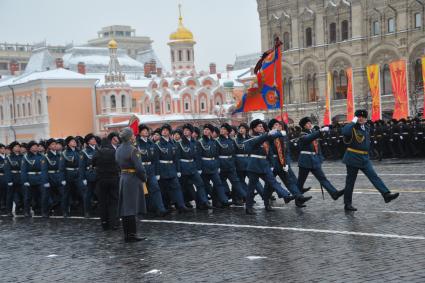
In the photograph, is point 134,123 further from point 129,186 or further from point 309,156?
point 129,186

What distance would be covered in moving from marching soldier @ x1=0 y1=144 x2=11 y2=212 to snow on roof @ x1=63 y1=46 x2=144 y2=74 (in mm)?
73230

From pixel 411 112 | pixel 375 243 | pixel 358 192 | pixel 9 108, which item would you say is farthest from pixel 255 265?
pixel 9 108

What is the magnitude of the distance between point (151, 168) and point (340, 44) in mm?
40917

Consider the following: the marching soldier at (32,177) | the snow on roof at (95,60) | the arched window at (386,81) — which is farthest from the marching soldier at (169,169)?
the snow on roof at (95,60)

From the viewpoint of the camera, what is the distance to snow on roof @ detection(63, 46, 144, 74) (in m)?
90.4

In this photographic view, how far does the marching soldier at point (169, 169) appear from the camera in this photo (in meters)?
14.1

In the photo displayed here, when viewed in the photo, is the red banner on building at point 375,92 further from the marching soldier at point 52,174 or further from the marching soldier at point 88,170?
the marching soldier at point 88,170

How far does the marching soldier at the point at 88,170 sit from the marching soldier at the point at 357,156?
5.09 m

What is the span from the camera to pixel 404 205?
507 inches

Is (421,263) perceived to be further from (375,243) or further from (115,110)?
(115,110)

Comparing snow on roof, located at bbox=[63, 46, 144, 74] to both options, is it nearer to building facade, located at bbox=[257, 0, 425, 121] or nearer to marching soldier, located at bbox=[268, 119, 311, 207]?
building facade, located at bbox=[257, 0, 425, 121]

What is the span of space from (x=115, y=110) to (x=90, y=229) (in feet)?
207

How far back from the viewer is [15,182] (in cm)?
1667

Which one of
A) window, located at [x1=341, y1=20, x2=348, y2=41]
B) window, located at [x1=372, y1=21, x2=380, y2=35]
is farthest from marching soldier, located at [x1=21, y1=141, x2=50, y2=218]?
window, located at [x1=341, y1=20, x2=348, y2=41]
